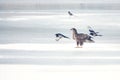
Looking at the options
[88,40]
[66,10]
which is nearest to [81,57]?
[88,40]

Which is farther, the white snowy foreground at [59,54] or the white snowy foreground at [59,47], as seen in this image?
the white snowy foreground at [59,47]

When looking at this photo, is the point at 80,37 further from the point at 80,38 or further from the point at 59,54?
the point at 59,54

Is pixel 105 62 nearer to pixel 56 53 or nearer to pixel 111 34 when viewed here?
pixel 56 53
